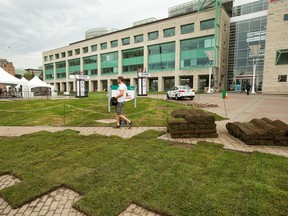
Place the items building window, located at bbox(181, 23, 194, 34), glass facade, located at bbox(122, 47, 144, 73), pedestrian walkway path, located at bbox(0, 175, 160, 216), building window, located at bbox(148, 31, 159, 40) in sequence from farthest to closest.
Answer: glass facade, located at bbox(122, 47, 144, 73) < building window, located at bbox(148, 31, 159, 40) < building window, located at bbox(181, 23, 194, 34) < pedestrian walkway path, located at bbox(0, 175, 160, 216)

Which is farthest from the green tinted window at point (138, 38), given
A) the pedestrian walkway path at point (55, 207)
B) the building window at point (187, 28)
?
the pedestrian walkway path at point (55, 207)

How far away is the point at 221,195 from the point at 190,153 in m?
1.78

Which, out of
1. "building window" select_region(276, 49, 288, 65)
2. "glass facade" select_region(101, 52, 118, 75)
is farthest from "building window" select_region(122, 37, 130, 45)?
"building window" select_region(276, 49, 288, 65)

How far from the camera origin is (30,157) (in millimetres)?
4414

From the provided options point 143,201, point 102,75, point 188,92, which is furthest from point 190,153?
point 102,75

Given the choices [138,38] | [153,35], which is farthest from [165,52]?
[138,38]

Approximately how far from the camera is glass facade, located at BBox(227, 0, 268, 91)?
117ft

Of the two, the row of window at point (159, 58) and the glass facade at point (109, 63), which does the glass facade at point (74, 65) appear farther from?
the glass facade at point (109, 63)

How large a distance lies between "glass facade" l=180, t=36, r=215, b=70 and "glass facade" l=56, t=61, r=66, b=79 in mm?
44838

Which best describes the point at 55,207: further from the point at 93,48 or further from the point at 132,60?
the point at 93,48

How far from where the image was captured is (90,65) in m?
58.1

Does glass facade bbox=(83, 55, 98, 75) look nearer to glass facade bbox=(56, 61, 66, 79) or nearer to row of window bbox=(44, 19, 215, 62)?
row of window bbox=(44, 19, 215, 62)

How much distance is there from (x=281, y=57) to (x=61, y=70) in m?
64.0

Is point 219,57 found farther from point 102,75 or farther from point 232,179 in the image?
point 232,179
